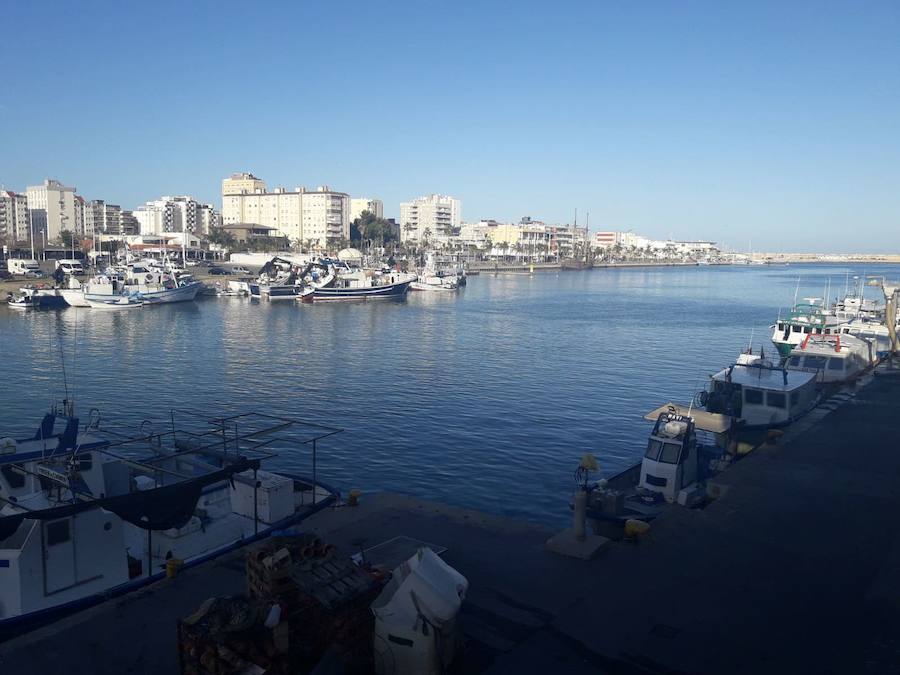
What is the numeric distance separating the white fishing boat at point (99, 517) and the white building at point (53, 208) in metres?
152

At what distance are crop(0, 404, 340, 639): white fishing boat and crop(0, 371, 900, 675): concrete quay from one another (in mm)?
1203

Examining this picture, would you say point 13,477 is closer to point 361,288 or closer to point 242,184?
point 361,288

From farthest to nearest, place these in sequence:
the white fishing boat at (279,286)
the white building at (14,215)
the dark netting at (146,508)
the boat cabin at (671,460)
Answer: the white building at (14,215) < the white fishing boat at (279,286) < the boat cabin at (671,460) < the dark netting at (146,508)

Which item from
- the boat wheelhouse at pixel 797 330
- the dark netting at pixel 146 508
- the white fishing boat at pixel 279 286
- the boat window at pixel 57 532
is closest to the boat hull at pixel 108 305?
the white fishing boat at pixel 279 286

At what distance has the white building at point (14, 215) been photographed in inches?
5512

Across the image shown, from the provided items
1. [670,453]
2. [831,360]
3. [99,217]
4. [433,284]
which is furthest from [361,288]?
[99,217]

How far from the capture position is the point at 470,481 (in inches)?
723

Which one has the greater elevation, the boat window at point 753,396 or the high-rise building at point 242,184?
the high-rise building at point 242,184

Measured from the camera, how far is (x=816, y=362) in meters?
25.0

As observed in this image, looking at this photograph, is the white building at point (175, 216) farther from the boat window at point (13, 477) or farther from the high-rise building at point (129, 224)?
the boat window at point (13, 477)

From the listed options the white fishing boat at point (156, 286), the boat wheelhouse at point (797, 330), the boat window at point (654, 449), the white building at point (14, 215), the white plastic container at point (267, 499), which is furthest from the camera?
the white building at point (14, 215)

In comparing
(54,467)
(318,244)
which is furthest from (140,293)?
(318,244)

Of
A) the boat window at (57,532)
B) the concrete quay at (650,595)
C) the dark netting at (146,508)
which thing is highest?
the dark netting at (146,508)

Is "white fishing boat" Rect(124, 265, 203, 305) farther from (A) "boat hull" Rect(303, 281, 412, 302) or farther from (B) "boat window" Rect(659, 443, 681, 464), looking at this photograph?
(B) "boat window" Rect(659, 443, 681, 464)
